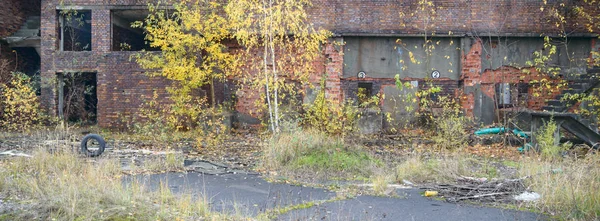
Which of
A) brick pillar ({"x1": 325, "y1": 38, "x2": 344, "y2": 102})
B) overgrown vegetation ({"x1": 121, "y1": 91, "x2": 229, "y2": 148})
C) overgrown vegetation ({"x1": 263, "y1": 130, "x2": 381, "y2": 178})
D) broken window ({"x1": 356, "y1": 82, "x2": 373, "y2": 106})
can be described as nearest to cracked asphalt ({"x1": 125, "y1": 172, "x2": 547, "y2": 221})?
overgrown vegetation ({"x1": 263, "y1": 130, "x2": 381, "y2": 178})

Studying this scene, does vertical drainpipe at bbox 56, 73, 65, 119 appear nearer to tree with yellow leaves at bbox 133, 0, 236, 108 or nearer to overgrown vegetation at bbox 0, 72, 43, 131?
Result: overgrown vegetation at bbox 0, 72, 43, 131

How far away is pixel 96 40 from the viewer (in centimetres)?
1599

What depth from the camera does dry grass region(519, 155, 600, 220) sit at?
5.46 m

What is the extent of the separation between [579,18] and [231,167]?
13.4 m

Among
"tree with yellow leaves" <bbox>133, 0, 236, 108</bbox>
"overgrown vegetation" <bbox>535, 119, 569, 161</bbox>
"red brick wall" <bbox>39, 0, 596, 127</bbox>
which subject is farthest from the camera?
"red brick wall" <bbox>39, 0, 596, 127</bbox>

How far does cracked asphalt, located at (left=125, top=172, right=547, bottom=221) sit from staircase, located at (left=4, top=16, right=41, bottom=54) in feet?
40.7

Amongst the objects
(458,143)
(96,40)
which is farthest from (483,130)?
(96,40)

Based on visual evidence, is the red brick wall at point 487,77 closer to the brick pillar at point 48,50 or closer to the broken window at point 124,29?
the broken window at point 124,29

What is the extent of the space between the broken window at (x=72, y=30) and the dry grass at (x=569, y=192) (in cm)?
1487

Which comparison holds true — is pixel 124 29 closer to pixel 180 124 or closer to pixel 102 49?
pixel 102 49

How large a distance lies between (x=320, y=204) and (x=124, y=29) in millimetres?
14872

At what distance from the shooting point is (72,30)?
1689 centimetres

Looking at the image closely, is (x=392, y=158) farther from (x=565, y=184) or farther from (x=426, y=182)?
(x=565, y=184)

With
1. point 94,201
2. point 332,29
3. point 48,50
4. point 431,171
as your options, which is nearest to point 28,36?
point 48,50
